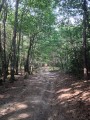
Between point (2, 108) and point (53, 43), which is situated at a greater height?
point (53, 43)

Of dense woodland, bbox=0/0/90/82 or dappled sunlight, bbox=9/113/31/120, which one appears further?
dense woodland, bbox=0/0/90/82

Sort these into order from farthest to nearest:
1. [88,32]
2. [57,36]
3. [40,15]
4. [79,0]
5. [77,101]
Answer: [57,36], [40,15], [88,32], [79,0], [77,101]

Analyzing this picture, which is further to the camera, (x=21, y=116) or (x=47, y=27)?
(x=47, y=27)

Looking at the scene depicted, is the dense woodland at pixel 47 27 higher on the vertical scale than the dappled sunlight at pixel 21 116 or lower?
higher

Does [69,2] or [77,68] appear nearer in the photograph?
[69,2]

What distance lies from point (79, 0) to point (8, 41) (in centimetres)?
2671

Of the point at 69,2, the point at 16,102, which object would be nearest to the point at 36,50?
the point at 69,2

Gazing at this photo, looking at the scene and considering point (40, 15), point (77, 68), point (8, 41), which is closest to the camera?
point (77, 68)

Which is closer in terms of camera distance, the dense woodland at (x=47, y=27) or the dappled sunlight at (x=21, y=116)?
the dappled sunlight at (x=21, y=116)

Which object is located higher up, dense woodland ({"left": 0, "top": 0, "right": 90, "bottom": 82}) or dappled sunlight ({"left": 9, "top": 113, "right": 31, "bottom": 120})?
dense woodland ({"left": 0, "top": 0, "right": 90, "bottom": 82})

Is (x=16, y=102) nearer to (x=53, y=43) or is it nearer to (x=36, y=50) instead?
(x=53, y=43)

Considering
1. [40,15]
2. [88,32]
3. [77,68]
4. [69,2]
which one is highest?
[40,15]

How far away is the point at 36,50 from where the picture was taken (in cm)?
5978

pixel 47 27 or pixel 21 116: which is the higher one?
pixel 47 27
